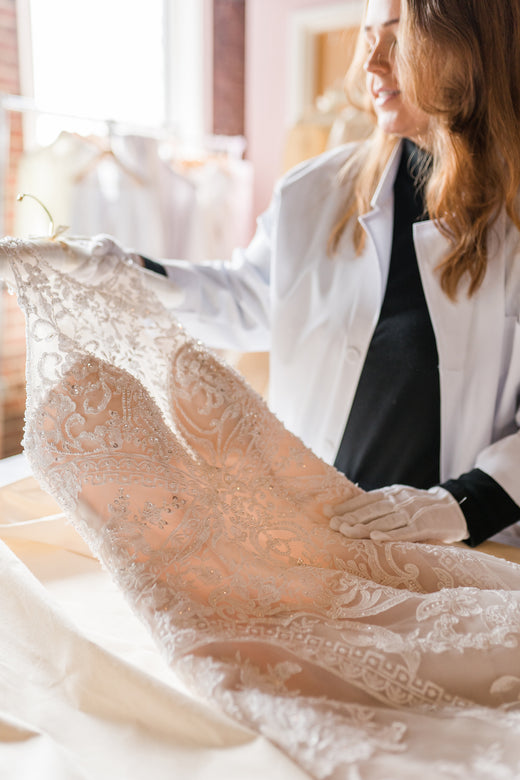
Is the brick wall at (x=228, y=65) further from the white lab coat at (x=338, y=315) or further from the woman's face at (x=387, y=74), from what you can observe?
the woman's face at (x=387, y=74)

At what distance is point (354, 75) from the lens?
1478mm

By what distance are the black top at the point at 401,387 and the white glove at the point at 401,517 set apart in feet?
0.72

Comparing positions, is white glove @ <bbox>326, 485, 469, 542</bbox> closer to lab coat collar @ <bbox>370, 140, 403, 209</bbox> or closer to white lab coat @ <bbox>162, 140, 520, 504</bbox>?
white lab coat @ <bbox>162, 140, 520, 504</bbox>

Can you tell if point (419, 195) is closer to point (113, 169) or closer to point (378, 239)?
point (378, 239)

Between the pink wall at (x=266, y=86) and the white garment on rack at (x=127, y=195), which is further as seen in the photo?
the pink wall at (x=266, y=86)

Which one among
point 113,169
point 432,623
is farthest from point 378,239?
point 113,169

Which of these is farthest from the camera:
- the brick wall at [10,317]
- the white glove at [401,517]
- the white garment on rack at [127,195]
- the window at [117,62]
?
the window at [117,62]

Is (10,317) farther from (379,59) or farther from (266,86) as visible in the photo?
(379,59)

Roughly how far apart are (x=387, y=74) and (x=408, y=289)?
1.35 ft

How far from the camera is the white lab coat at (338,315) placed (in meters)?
1.28

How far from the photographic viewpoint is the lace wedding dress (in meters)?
0.63

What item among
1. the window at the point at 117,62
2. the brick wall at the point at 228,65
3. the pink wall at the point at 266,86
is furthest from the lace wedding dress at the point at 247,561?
the brick wall at the point at 228,65

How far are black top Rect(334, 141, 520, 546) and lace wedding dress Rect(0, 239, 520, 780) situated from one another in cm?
31

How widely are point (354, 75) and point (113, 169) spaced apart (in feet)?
4.53
